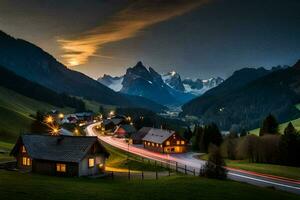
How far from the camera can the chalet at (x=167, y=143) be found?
132 m

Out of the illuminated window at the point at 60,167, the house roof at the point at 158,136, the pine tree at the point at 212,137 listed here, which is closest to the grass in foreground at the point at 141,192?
the illuminated window at the point at 60,167

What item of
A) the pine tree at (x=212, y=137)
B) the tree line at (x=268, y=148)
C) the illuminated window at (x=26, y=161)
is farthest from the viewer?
the pine tree at (x=212, y=137)

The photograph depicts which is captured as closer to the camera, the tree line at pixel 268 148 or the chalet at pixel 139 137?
the tree line at pixel 268 148

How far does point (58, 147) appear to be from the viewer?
6481 cm

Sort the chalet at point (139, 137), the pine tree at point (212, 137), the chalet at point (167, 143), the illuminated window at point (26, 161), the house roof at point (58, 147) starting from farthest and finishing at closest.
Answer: the chalet at point (139, 137) < the pine tree at point (212, 137) < the chalet at point (167, 143) < the illuminated window at point (26, 161) < the house roof at point (58, 147)

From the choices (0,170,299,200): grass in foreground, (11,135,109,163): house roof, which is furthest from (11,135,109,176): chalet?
(0,170,299,200): grass in foreground

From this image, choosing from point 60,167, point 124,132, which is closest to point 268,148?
point 60,167

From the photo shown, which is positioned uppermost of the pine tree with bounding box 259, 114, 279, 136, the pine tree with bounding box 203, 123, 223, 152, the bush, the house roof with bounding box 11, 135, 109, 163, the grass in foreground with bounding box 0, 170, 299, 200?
the pine tree with bounding box 259, 114, 279, 136

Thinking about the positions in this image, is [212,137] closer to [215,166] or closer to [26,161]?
[215,166]

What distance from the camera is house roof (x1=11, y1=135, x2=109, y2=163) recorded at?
62.4 metres

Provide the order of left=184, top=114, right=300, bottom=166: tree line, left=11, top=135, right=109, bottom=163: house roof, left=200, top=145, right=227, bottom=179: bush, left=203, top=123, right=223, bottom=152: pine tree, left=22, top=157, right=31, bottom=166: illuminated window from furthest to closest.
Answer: left=203, top=123, right=223, bottom=152: pine tree → left=184, top=114, right=300, bottom=166: tree line → left=22, top=157, right=31, bottom=166: illuminated window → left=11, top=135, right=109, bottom=163: house roof → left=200, top=145, right=227, bottom=179: bush

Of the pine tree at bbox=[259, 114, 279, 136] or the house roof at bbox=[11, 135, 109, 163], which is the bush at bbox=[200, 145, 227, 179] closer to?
the house roof at bbox=[11, 135, 109, 163]

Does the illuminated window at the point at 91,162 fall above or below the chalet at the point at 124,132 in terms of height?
below

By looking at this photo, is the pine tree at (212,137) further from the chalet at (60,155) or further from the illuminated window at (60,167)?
the illuminated window at (60,167)
